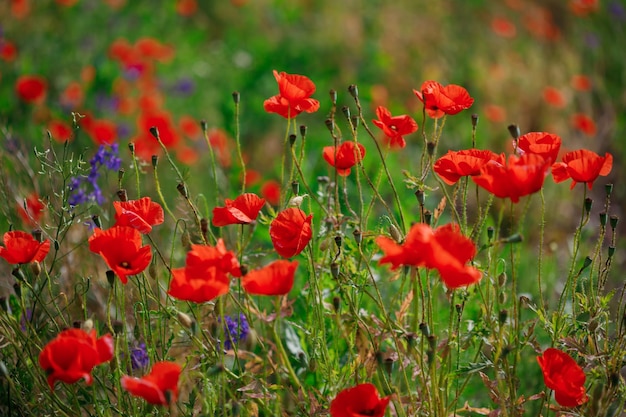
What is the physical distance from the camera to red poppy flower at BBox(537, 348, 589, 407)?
130cm

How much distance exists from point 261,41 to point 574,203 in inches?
94.1

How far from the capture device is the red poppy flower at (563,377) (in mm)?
1302

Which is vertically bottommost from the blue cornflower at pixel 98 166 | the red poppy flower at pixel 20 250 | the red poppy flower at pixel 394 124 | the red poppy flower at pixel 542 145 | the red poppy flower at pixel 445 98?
the blue cornflower at pixel 98 166

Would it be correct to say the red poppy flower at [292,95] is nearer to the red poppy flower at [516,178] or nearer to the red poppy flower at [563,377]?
the red poppy flower at [516,178]

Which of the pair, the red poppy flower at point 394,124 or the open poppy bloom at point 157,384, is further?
the red poppy flower at point 394,124

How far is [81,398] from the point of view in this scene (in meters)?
1.65

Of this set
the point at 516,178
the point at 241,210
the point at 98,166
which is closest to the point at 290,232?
the point at 241,210

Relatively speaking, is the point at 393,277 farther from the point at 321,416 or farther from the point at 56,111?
the point at 56,111

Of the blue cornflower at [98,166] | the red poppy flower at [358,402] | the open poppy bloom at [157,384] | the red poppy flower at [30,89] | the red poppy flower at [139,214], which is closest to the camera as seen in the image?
the open poppy bloom at [157,384]

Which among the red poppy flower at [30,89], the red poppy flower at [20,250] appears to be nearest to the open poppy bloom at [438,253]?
the red poppy flower at [20,250]

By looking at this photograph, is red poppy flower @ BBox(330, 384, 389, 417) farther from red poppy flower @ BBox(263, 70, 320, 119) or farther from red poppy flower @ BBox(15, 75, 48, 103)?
red poppy flower @ BBox(15, 75, 48, 103)

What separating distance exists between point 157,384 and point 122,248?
0.28m

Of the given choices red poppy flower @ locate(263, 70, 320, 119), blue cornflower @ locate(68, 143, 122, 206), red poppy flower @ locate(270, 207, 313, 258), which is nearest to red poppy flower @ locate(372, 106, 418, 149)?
red poppy flower @ locate(263, 70, 320, 119)

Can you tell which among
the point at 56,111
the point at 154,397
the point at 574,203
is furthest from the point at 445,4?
the point at 154,397
